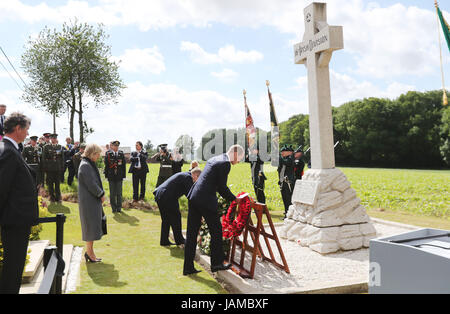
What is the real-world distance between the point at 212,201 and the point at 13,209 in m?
2.48

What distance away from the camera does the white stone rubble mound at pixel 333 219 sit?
6801mm

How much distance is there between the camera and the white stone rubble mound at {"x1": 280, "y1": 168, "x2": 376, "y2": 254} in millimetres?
6801

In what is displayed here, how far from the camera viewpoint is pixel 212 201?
5047mm

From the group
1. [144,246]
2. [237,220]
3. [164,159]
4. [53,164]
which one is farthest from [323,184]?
[53,164]

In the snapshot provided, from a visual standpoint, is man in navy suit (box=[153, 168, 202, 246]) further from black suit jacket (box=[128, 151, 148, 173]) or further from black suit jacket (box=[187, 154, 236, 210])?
black suit jacket (box=[128, 151, 148, 173])

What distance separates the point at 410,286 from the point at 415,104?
62358 mm

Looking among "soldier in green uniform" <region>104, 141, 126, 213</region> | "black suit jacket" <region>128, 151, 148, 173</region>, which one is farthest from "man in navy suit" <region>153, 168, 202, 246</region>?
"black suit jacket" <region>128, 151, 148, 173</region>

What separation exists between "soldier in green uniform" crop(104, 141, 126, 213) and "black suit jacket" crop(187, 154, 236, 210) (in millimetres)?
6078

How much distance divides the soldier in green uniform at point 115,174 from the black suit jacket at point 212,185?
608 centimetres

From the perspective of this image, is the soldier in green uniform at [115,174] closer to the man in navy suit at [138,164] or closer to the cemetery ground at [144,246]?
the cemetery ground at [144,246]

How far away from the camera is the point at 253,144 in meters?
11.2
